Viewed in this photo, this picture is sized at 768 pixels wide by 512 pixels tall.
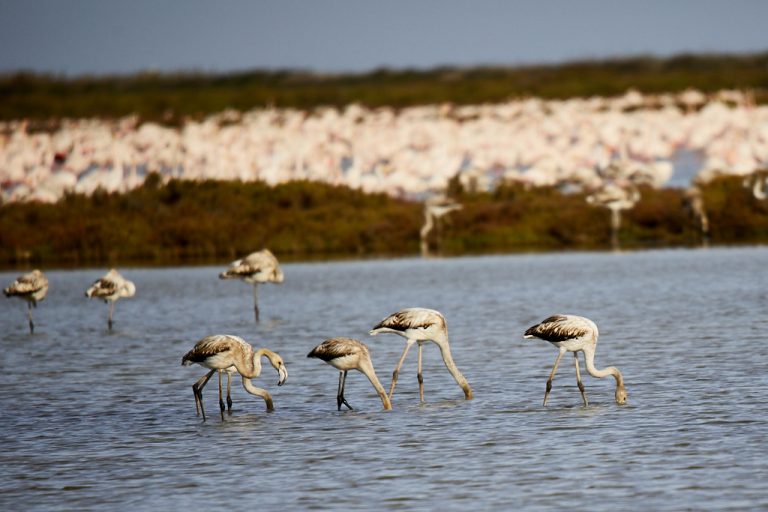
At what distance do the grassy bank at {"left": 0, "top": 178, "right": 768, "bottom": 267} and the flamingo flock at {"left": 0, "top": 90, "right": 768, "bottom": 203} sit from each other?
7.31 feet

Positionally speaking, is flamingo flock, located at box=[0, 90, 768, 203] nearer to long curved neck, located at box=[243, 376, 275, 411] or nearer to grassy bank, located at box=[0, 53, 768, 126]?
grassy bank, located at box=[0, 53, 768, 126]

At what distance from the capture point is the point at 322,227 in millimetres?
36500

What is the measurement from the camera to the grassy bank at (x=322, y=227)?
35281 mm

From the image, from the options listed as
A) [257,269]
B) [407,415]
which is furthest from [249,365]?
[257,269]

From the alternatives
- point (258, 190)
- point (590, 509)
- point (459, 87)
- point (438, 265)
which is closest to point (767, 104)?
point (459, 87)

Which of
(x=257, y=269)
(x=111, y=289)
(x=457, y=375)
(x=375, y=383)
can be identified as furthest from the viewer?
(x=257, y=269)

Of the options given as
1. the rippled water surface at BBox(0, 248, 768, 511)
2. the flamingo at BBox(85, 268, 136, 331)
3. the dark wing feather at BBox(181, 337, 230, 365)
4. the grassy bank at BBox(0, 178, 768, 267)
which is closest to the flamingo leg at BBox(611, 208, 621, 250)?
the grassy bank at BBox(0, 178, 768, 267)

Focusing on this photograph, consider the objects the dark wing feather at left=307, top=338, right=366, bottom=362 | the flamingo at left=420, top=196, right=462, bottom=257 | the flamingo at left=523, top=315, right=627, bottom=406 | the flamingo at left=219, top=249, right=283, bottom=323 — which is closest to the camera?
the flamingo at left=523, top=315, right=627, bottom=406

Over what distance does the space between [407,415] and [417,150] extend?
139 ft

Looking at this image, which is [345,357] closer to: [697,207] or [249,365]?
[249,365]

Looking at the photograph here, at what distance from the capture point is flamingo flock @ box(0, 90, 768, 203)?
41.7m

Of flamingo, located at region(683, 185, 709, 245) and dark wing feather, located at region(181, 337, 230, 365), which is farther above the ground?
flamingo, located at region(683, 185, 709, 245)

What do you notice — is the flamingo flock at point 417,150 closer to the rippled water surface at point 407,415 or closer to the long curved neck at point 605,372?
the rippled water surface at point 407,415

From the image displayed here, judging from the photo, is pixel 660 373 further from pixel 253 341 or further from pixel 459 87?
pixel 459 87
